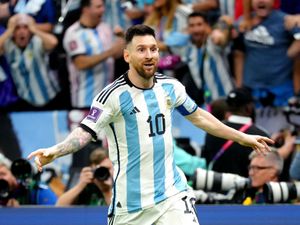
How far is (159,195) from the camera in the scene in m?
7.50

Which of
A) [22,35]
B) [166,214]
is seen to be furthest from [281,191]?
[22,35]

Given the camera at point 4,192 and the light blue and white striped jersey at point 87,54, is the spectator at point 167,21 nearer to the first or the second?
the light blue and white striped jersey at point 87,54

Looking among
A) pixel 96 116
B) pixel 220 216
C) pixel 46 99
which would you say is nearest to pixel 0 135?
pixel 46 99

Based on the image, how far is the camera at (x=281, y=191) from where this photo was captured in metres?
9.12

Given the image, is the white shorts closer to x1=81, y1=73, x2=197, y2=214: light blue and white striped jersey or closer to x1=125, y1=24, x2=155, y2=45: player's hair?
x1=81, y1=73, x2=197, y2=214: light blue and white striped jersey

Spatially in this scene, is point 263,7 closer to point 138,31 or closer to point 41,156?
point 138,31

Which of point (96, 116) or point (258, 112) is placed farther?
point (258, 112)

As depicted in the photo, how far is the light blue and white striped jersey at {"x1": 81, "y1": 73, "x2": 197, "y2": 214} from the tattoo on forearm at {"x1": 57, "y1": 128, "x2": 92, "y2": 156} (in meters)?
0.04

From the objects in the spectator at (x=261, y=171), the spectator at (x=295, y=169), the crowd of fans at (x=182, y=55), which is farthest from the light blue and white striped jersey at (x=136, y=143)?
the crowd of fans at (x=182, y=55)

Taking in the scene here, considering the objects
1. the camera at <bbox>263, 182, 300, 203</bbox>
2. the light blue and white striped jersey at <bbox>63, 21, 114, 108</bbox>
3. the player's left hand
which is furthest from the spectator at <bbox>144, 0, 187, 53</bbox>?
the player's left hand

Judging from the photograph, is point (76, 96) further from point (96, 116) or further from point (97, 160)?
point (96, 116)

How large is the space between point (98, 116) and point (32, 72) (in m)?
5.21

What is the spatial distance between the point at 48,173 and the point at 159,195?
14.1 feet

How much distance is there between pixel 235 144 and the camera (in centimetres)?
1022
